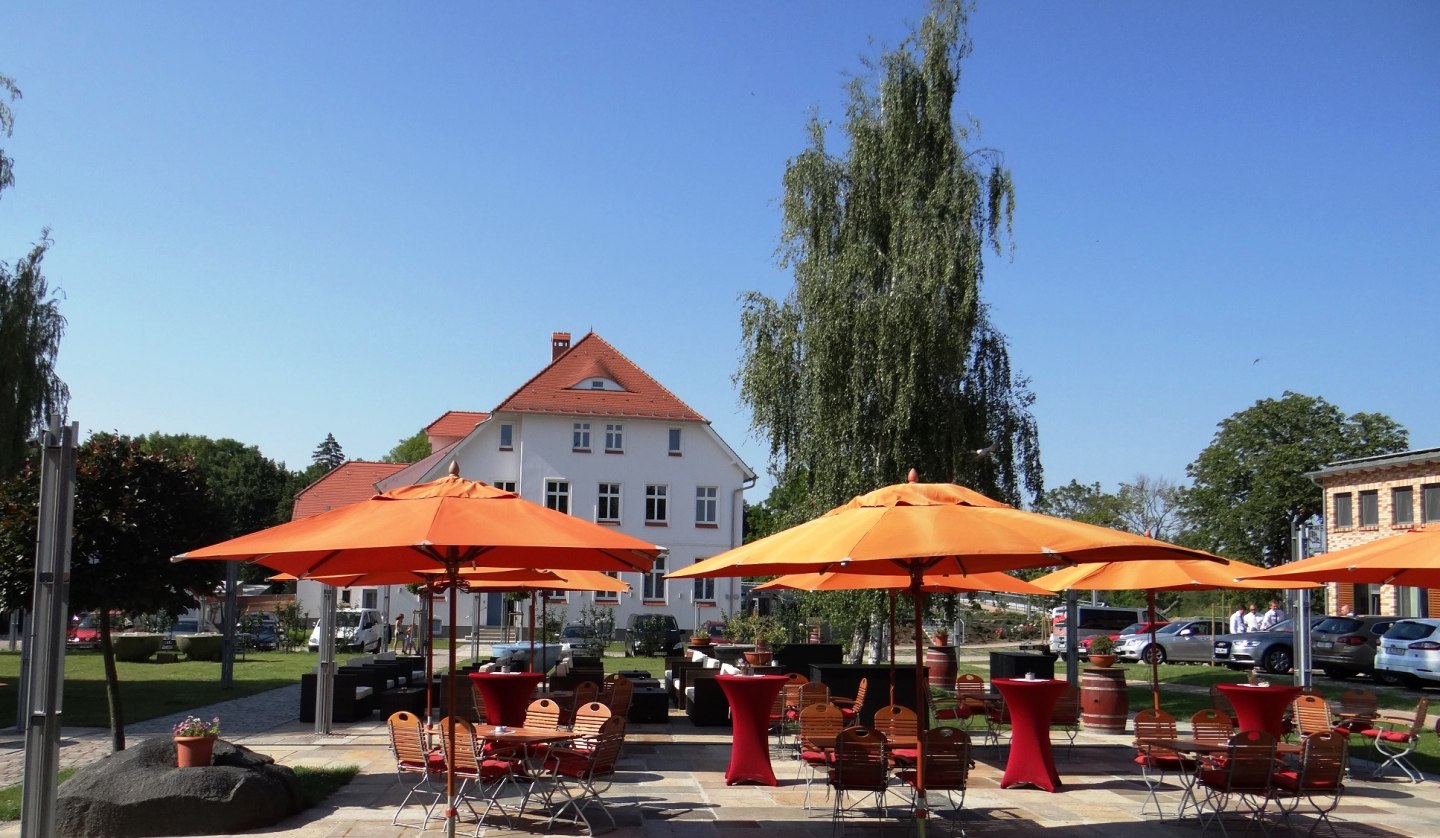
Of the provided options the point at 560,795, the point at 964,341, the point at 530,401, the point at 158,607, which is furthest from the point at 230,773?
the point at 530,401

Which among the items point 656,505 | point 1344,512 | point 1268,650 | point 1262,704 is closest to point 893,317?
point 1262,704

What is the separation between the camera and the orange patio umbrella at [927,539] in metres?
7.27

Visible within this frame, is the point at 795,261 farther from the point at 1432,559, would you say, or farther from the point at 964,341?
the point at 1432,559

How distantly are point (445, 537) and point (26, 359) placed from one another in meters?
18.3

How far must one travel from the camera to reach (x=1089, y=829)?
30.1ft

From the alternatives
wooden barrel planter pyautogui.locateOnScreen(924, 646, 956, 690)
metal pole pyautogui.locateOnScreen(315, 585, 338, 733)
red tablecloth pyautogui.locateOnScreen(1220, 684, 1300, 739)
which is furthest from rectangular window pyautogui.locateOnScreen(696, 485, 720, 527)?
red tablecloth pyautogui.locateOnScreen(1220, 684, 1300, 739)

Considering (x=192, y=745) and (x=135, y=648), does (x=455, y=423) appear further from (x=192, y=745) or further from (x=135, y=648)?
(x=192, y=745)

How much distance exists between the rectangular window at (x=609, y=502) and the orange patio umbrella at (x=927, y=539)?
36415 mm

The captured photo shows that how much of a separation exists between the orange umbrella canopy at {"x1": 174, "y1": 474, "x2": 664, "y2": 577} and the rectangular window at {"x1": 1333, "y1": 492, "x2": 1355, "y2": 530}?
42.8 m

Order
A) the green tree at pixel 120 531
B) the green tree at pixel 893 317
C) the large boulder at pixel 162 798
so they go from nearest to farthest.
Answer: the large boulder at pixel 162 798
the green tree at pixel 120 531
the green tree at pixel 893 317

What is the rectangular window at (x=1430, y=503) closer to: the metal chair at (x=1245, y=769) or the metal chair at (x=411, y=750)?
the metal chair at (x=1245, y=769)

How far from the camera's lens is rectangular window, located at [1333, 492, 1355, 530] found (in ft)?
146

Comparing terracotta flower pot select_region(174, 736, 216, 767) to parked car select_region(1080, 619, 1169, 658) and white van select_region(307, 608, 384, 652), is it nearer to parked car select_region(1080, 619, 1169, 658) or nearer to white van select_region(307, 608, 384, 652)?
parked car select_region(1080, 619, 1169, 658)

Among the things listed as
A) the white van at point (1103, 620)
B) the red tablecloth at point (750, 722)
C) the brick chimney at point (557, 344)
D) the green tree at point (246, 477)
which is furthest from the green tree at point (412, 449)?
the red tablecloth at point (750, 722)
